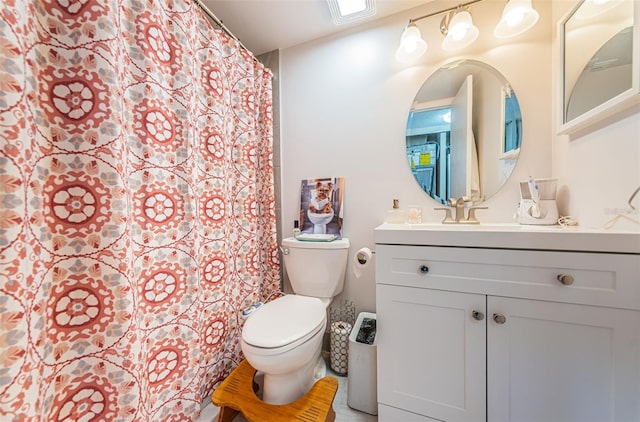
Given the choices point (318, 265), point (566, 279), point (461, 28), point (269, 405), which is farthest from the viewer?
point (318, 265)

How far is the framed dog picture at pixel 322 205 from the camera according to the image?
142 centimetres

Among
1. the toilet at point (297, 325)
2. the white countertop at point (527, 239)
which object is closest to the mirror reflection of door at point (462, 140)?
the white countertop at point (527, 239)

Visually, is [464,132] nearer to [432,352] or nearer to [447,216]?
[447,216]

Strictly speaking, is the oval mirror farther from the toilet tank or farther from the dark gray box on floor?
the dark gray box on floor

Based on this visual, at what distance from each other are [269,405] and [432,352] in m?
0.73

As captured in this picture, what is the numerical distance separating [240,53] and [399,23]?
0.95 metres

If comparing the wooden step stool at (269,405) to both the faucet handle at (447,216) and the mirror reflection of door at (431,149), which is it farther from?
the mirror reflection of door at (431,149)

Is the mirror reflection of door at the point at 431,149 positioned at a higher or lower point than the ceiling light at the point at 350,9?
lower

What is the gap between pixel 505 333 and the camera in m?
0.75

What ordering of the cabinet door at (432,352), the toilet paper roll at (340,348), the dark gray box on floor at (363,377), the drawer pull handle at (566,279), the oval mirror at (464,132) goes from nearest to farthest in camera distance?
1. the drawer pull handle at (566,279)
2. the cabinet door at (432,352)
3. the dark gray box on floor at (363,377)
4. the oval mirror at (464,132)
5. the toilet paper roll at (340,348)

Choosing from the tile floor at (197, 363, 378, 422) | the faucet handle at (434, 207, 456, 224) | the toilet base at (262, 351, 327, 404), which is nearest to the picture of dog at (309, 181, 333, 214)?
the faucet handle at (434, 207, 456, 224)

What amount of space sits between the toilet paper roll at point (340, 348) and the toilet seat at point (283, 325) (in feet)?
0.81

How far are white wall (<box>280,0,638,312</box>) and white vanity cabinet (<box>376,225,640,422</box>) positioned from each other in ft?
1.33

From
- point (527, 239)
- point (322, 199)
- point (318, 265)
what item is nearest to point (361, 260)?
point (318, 265)
